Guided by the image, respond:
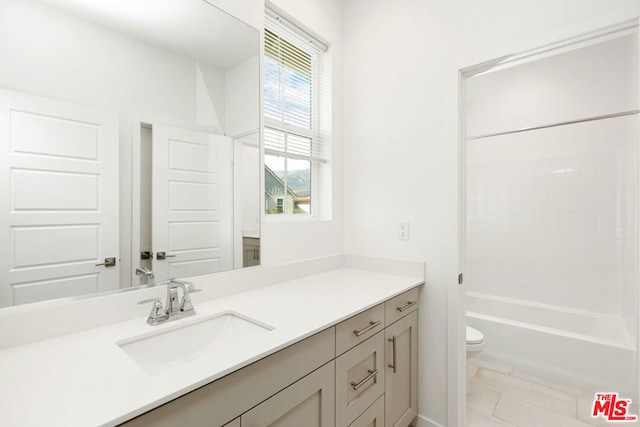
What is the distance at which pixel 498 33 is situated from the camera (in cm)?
150

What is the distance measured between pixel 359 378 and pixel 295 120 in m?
1.50

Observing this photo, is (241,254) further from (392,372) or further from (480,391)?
(480,391)

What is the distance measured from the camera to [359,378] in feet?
4.09

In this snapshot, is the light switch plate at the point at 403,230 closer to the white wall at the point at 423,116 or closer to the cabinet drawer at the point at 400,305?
the white wall at the point at 423,116

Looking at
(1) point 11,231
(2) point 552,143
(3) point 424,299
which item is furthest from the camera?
(2) point 552,143

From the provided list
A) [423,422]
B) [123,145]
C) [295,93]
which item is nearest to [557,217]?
[423,422]

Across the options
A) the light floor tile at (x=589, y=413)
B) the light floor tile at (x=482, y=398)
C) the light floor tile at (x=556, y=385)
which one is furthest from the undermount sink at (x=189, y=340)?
the light floor tile at (x=556, y=385)

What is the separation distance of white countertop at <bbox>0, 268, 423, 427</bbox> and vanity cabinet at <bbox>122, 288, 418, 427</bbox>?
34 mm

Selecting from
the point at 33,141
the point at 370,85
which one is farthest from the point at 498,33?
the point at 33,141

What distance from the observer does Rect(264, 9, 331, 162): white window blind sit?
176 cm

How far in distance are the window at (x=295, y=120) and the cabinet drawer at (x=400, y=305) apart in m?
0.83

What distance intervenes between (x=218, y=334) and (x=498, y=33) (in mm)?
1916

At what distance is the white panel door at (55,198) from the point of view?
0.90 metres

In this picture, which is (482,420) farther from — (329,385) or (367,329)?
(329,385)
